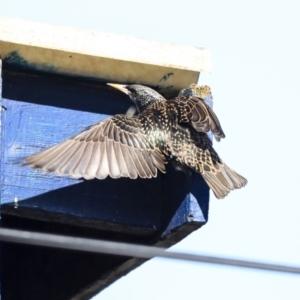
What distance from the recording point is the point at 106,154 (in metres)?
2.43

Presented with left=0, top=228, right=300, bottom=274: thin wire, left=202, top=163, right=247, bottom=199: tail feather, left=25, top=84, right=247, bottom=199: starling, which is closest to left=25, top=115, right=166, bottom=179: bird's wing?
left=25, top=84, right=247, bottom=199: starling

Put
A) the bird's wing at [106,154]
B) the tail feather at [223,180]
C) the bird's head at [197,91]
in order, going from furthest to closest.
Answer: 1. the bird's head at [197,91]
2. the tail feather at [223,180]
3. the bird's wing at [106,154]

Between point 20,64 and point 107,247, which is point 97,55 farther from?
point 107,247

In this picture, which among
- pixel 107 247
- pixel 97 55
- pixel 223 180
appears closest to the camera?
pixel 107 247

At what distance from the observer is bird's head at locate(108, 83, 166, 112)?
2.47 m

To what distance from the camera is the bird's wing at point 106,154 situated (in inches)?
89.0

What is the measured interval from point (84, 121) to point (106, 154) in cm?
12

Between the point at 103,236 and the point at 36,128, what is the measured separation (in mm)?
375

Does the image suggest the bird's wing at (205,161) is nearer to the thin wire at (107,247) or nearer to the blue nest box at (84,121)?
the blue nest box at (84,121)

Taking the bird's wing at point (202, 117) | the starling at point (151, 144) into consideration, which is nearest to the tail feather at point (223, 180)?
the starling at point (151, 144)

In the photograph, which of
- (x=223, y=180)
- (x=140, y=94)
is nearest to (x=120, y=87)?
(x=140, y=94)

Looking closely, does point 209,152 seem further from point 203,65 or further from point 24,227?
point 24,227

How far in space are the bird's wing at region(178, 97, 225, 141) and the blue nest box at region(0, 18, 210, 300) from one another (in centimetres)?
7

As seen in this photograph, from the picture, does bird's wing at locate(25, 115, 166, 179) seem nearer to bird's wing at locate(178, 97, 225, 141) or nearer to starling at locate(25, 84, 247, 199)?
starling at locate(25, 84, 247, 199)
